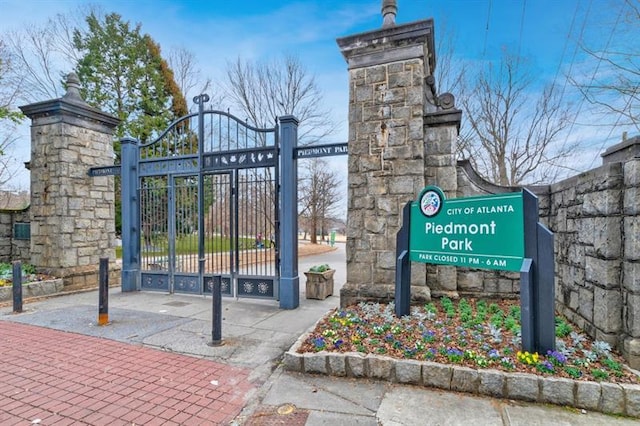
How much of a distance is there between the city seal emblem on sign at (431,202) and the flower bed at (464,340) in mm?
1235

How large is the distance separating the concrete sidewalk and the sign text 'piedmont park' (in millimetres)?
1292

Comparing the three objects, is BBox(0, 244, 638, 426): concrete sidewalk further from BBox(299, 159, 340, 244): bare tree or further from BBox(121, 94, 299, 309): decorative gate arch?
BBox(299, 159, 340, 244): bare tree

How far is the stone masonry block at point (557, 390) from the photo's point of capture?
8.10ft

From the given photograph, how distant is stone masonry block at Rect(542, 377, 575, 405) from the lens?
2.47 meters

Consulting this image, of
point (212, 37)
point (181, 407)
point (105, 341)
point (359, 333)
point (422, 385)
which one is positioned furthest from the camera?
point (212, 37)

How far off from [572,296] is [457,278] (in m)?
1.37

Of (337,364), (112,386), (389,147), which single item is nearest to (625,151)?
(389,147)

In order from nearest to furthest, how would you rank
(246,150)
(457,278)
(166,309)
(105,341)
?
(105,341) < (457,278) < (166,309) < (246,150)

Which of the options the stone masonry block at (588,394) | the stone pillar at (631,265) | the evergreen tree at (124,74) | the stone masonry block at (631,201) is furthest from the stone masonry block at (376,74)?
the evergreen tree at (124,74)

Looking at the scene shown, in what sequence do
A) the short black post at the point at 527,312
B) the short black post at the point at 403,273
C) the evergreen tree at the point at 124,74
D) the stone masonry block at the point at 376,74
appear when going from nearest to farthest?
the short black post at the point at 527,312 < the short black post at the point at 403,273 < the stone masonry block at the point at 376,74 < the evergreen tree at the point at 124,74

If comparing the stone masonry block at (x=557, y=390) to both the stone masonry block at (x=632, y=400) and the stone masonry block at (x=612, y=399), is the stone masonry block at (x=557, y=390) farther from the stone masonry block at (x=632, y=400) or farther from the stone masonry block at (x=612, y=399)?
the stone masonry block at (x=632, y=400)

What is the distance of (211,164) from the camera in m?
6.50

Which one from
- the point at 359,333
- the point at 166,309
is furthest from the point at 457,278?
the point at 166,309

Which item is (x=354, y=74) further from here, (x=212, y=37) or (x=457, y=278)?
(x=212, y=37)
